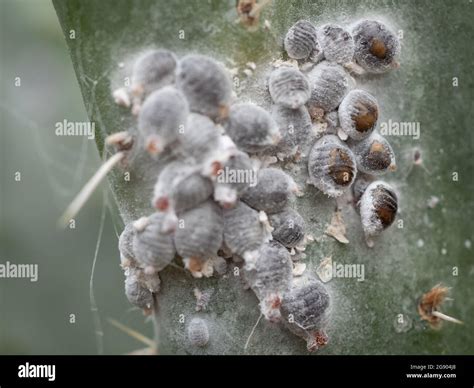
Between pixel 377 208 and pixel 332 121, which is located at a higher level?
pixel 332 121

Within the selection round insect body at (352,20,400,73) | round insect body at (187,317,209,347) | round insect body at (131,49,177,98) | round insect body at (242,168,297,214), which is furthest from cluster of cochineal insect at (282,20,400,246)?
round insect body at (187,317,209,347)

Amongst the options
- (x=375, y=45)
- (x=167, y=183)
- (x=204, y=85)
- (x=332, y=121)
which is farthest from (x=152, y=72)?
(x=375, y=45)

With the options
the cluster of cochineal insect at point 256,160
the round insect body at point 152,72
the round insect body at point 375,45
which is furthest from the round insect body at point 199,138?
the round insect body at point 375,45

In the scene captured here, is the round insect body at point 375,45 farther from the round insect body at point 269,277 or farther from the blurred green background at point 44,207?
the blurred green background at point 44,207

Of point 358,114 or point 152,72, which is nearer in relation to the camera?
point 152,72

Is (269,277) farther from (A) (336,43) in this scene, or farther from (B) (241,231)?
(A) (336,43)

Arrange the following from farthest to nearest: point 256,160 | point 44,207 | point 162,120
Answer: point 44,207 → point 256,160 → point 162,120
